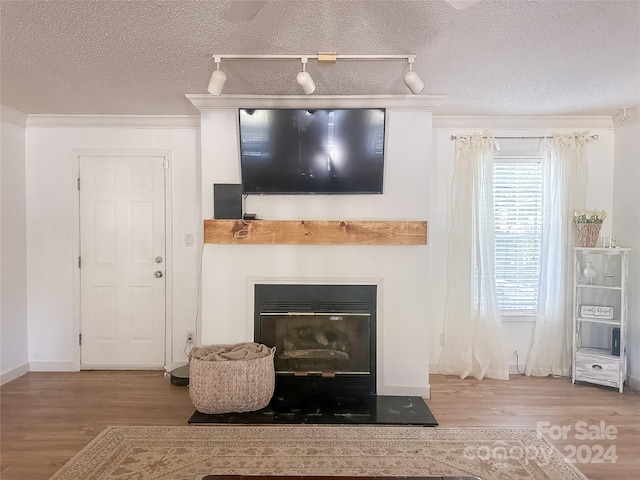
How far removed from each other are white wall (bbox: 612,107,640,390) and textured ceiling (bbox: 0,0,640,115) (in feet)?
1.28

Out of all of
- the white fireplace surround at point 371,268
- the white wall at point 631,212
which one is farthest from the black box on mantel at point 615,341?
the white fireplace surround at point 371,268

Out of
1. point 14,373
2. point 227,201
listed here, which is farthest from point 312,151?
point 14,373

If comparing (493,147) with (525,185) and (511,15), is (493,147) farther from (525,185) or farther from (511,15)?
(511,15)

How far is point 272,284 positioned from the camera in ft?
11.0

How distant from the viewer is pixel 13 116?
146 inches

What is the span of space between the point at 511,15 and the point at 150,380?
12.2 ft

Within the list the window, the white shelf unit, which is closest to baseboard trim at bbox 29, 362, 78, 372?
the window

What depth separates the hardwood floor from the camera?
2496 millimetres

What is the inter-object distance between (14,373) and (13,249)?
1.10 meters

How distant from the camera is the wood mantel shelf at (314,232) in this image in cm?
327

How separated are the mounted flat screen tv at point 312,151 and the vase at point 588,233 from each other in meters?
1.84

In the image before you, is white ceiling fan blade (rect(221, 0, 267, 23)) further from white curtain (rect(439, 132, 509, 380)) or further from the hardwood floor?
white curtain (rect(439, 132, 509, 380))

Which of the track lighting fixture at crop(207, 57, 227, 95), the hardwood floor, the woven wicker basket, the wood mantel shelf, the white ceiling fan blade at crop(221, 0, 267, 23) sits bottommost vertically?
the hardwood floor

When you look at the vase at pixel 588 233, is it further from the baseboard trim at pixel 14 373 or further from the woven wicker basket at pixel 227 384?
the baseboard trim at pixel 14 373
